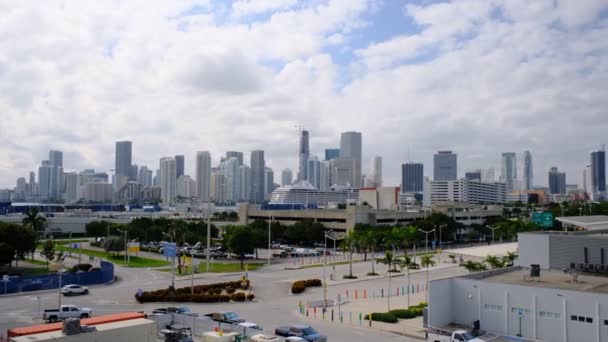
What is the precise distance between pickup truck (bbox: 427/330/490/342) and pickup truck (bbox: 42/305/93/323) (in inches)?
931

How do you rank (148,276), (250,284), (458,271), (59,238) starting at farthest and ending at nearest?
(59,238) < (458,271) < (148,276) < (250,284)

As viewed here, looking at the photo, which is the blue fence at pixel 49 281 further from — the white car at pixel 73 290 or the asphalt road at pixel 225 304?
the white car at pixel 73 290

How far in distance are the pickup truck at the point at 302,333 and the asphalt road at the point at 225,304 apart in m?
1.78

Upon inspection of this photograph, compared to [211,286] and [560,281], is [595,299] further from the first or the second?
[211,286]

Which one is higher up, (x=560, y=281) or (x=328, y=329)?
(x=560, y=281)

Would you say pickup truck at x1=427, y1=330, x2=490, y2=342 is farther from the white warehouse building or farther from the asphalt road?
the white warehouse building

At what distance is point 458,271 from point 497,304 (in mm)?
A: 36046

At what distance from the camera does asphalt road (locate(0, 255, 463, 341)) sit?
37.1m

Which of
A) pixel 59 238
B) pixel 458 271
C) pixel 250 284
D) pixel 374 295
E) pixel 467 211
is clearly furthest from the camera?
pixel 467 211

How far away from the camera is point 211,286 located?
172ft

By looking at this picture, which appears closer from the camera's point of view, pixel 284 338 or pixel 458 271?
pixel 284 338

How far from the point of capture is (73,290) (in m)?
49.5

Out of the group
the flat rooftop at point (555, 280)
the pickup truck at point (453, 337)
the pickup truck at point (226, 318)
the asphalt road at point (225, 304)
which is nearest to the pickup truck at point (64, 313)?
the asphalt road at point (225, 304)

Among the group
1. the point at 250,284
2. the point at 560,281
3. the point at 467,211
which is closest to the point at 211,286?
the point at 250,284
